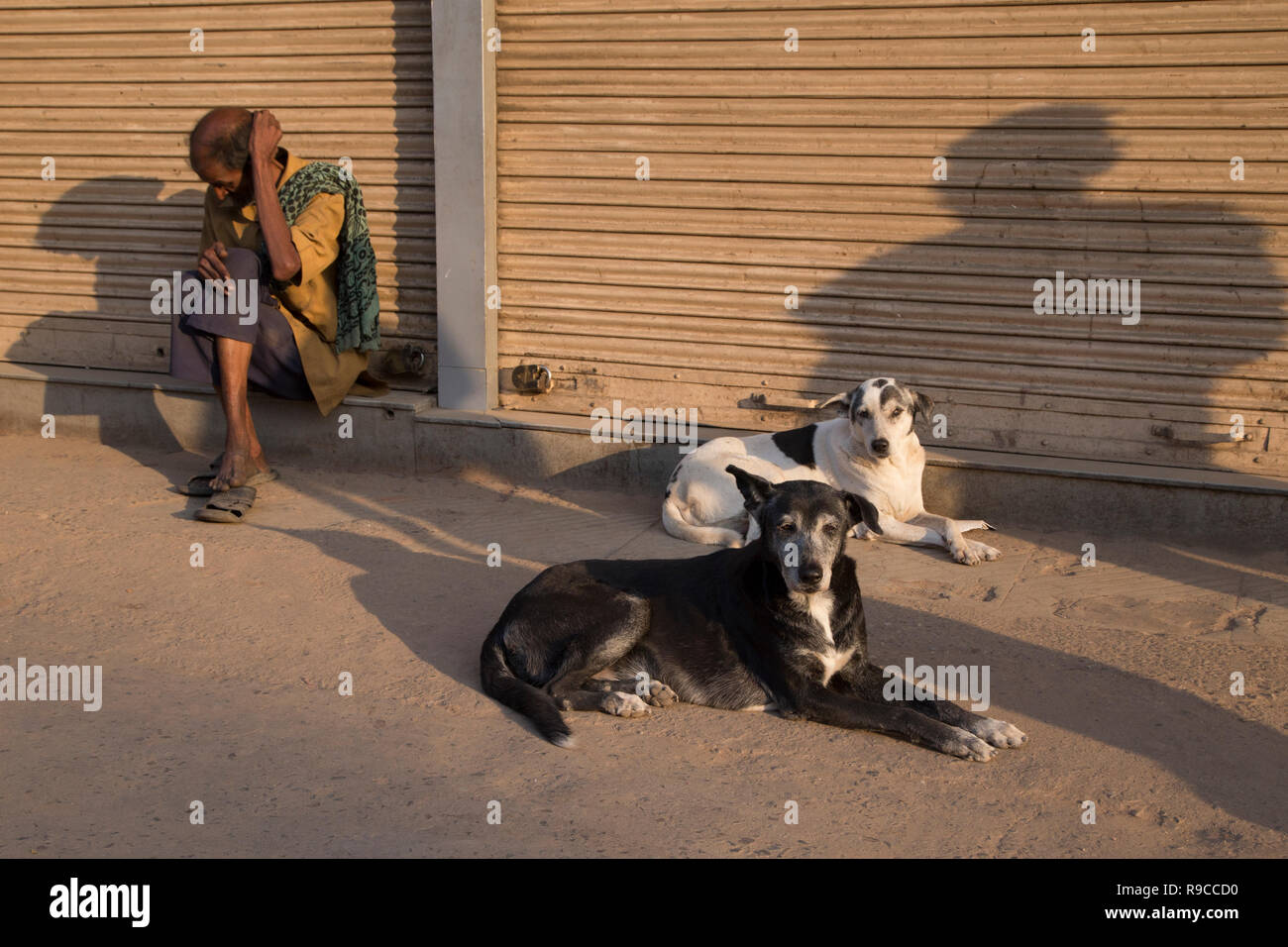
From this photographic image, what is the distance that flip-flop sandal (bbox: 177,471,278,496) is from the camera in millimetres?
7160

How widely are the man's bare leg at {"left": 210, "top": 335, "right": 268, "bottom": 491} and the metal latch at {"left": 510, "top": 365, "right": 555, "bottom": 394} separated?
1708 mm

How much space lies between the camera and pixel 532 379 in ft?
26.2

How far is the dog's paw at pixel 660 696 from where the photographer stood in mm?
4566

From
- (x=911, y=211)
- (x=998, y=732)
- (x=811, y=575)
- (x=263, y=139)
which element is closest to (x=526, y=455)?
(x=263, y=139)

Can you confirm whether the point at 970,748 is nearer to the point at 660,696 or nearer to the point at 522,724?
the point at 660,696

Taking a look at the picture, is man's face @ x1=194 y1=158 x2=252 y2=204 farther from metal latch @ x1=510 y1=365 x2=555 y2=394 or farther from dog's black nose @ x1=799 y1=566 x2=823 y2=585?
dog's black nose @ x1=799 y1=566 x2=823 y2=585

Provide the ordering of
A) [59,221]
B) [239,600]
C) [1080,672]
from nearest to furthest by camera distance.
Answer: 1. [1080,672]
2. [239,600]
3. [59,221]

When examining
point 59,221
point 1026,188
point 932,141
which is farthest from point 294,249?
point 1026,188

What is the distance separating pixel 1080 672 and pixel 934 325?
2.79 meters

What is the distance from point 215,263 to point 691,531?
10.2 feet

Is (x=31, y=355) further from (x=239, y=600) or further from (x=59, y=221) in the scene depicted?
(x=239, y=600)

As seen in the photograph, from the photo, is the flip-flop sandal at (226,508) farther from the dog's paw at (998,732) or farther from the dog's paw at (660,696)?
the dog's paw at (998,732)

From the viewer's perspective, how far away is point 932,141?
22.7 feet

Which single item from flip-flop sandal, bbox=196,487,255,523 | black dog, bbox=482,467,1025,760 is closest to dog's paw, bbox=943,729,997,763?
black dog, bbox=482,467,1025,760
